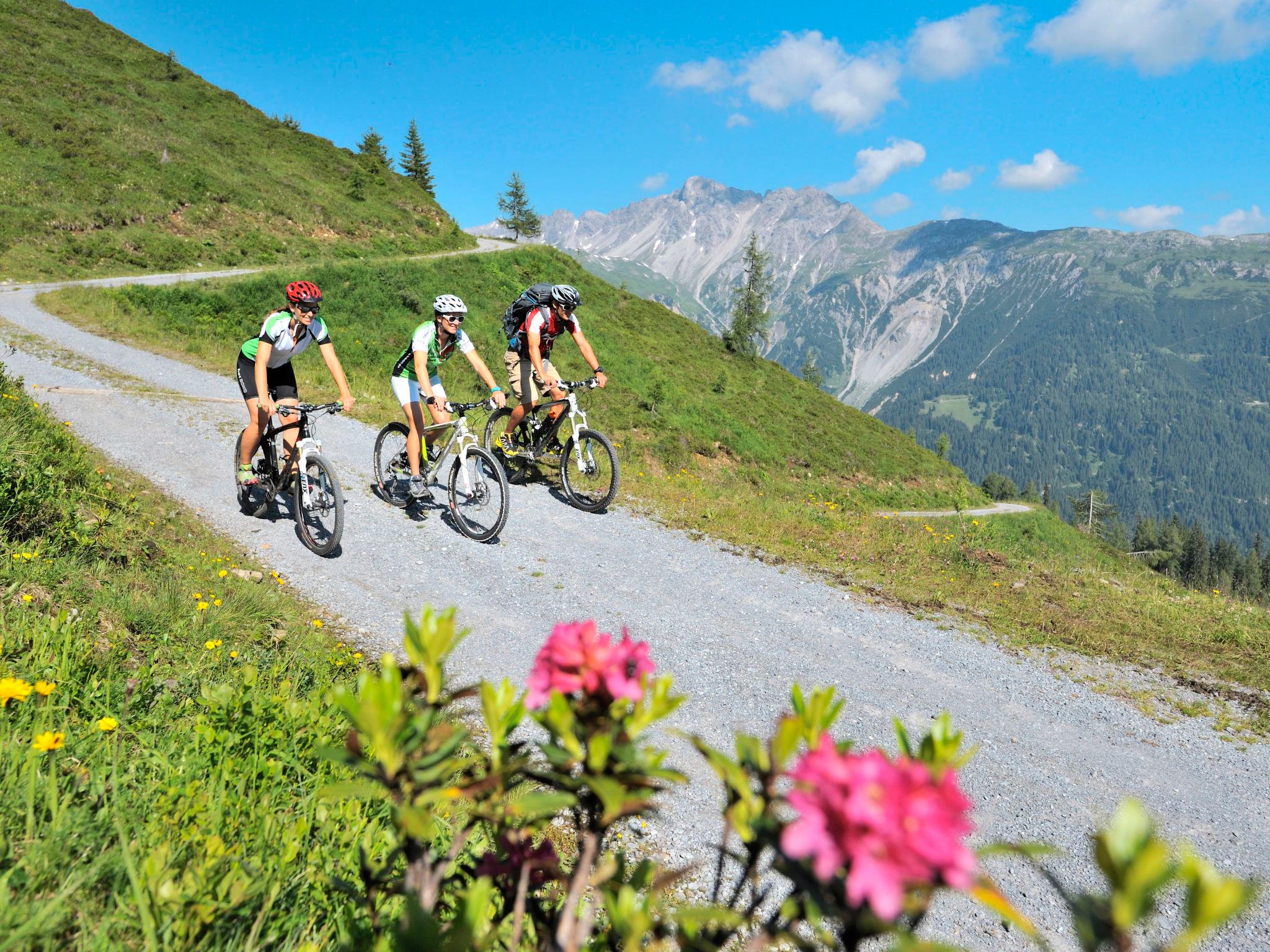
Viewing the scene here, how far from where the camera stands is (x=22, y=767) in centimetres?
221

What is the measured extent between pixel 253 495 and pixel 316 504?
1244 millimetres

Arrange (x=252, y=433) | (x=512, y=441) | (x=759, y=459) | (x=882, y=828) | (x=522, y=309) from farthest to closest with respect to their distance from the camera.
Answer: (x=759, y=459)
(x=512, y=441)
(x=522, y=309)
(x=252, y=433)
(x=882, y=828)

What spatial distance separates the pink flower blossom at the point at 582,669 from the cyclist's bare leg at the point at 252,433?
752cm

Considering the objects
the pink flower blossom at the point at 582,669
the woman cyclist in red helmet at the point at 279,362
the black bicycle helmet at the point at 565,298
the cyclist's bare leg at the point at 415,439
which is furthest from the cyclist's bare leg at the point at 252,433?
the pink flower blossom at the point at 582,669

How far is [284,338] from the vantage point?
23.3 feet

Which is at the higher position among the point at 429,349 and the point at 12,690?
the point at 429,349

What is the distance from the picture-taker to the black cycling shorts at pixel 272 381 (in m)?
7.72

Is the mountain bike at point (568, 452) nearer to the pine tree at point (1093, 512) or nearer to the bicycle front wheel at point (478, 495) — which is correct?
the bicycle front wheel at point (478, 495)

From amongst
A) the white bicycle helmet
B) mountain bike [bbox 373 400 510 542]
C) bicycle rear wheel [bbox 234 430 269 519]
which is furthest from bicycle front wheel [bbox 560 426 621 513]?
bicycle rear wheel [bbox 234 430 269 519]

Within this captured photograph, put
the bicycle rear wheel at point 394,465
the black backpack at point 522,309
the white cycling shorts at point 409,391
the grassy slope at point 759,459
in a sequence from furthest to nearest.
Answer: the black backpack at point 522,309
the bicycle rear wheel at point 394,465
the white cycling shorts at point 409,391
the grassy slope at point 759,459

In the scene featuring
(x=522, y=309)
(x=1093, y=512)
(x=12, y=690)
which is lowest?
(x=1093, y=512)

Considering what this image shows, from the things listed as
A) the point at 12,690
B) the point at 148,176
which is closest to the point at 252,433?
the point at 12,690

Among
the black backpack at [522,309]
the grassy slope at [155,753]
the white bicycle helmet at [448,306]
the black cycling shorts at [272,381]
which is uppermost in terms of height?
the black backpack at [522,309]

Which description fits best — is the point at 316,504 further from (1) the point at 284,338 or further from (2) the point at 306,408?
(1) the point at 284,338
